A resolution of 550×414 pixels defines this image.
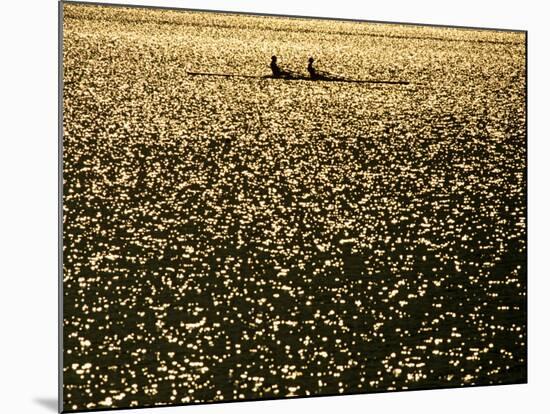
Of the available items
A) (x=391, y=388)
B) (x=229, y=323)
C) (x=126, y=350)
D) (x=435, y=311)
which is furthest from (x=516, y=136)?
(x=126, y=350)

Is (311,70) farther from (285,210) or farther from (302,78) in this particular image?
(285,210)

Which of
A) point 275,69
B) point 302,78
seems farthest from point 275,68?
point 302,78

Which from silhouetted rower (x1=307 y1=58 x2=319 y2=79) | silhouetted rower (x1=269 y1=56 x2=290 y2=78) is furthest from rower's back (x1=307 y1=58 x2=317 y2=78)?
silhouetted rower (x1=269 y1=56 x2=290 y2=78)

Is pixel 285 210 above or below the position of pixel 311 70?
below

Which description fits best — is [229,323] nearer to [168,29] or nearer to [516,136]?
[168,29]

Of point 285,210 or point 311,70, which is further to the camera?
point 311,70

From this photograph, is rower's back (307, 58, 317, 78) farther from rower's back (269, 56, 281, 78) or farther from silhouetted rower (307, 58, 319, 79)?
rower's back (269, 56, 281, 78)

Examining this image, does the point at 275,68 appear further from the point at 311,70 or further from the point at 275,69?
the point at 311,70

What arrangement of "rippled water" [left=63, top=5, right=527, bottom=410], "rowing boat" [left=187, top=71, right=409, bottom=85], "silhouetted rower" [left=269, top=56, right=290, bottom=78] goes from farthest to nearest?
"silhouetted rower" [left=269, top=56, right=290, bottom=78] → "rowing boat" [left=187, top=71, right=409, bottom=85] → "rippled water" [left=63, top=5, right=527, bottom=410]

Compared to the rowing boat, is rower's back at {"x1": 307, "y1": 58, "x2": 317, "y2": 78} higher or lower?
higher
